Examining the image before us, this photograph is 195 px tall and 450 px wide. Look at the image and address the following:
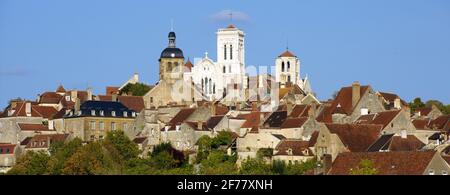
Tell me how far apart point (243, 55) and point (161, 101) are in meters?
25.3

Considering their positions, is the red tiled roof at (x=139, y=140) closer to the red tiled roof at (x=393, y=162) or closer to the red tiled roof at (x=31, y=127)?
the red tiled roof at (x=31, y=127)

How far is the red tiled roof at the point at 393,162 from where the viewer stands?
48938 millimetres

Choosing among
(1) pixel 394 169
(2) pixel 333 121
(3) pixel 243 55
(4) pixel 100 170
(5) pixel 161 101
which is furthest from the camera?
(3) pixel 243 55

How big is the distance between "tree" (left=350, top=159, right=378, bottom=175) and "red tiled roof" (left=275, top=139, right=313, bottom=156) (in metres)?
10.7

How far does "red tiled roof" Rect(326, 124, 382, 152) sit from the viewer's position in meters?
60.5

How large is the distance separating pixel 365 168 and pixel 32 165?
2543cm

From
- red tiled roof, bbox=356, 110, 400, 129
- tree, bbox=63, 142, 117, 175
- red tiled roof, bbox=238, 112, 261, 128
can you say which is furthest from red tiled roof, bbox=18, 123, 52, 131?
red tiled roof, bbox=356, 110, 400, 129

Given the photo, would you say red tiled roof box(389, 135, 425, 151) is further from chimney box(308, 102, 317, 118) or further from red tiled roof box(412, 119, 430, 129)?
chimney box(308, 102, 317, 118)

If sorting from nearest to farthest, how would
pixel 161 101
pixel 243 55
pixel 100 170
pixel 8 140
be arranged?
pixel 100 170 → pixel 8 140 → pixel 161 101 → pixel 243 55

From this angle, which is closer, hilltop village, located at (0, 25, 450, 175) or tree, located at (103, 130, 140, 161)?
hilltop village, located at (0, 25, 450, 175)
